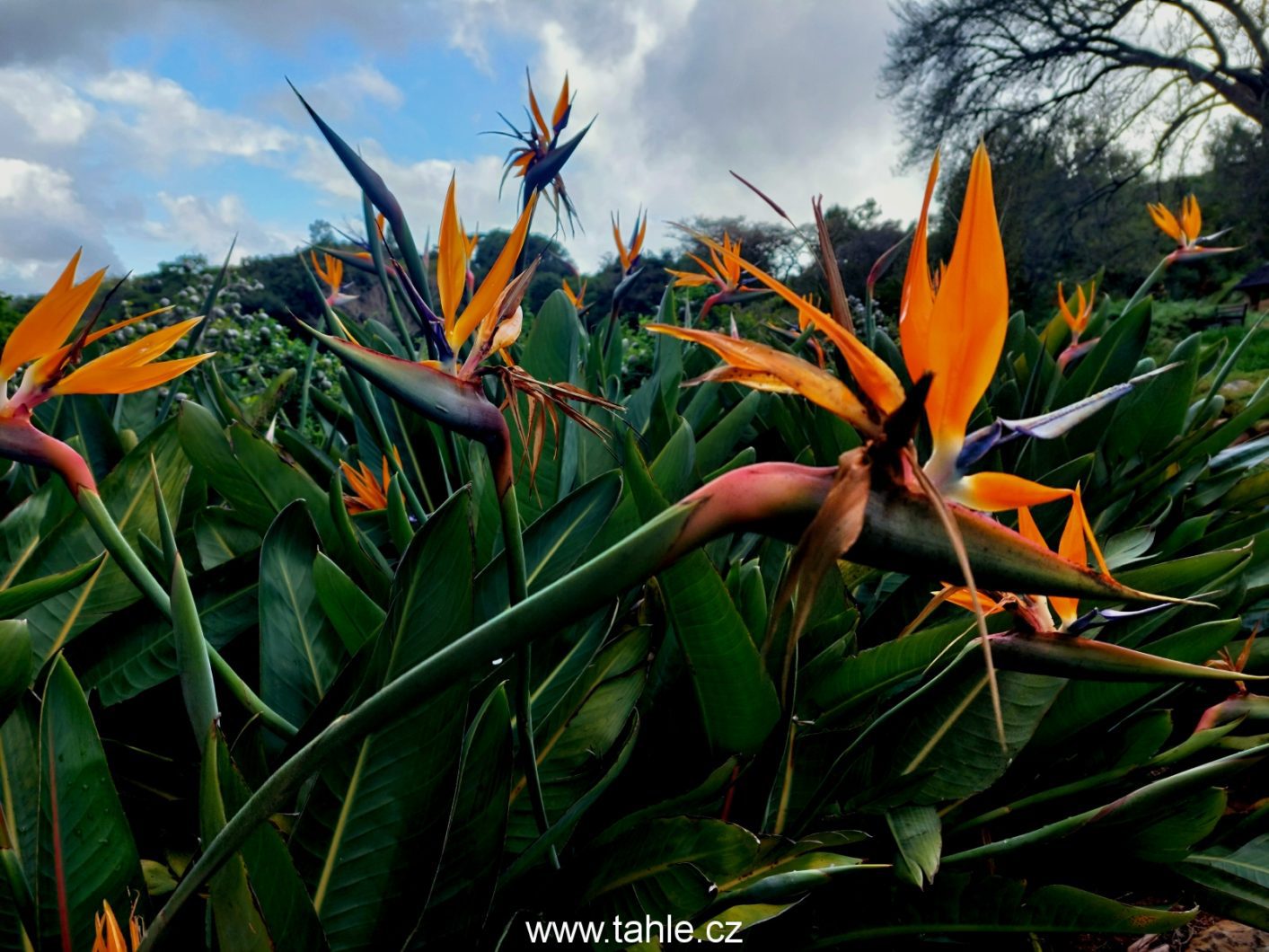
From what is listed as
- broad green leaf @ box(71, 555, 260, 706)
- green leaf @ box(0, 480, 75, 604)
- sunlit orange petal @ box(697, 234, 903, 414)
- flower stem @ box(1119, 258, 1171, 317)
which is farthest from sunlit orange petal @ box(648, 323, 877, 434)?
flower stem @ box(1119, 258, 1171, 317)

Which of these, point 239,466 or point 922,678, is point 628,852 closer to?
point 922,678

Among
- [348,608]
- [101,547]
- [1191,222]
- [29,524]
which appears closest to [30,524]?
[29,524]

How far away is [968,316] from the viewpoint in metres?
0.37

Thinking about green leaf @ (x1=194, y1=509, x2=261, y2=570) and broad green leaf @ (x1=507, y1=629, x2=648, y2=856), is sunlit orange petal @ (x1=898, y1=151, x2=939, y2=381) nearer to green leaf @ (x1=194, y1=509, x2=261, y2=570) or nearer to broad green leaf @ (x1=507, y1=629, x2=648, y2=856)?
broad green leaf @ (x1=507, y1=629, x2=648, y2=856)

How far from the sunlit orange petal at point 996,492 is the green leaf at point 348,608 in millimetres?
493

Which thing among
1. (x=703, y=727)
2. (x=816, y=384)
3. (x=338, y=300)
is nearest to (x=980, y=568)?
(x=816, y=384)

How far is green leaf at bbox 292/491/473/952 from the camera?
518 millimetres

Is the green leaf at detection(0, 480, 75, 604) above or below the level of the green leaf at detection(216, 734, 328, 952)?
above

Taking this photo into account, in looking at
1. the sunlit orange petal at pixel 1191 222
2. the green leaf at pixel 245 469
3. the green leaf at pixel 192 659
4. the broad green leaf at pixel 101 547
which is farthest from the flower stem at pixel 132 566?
the sunlit orange petal at pixel 1191 222

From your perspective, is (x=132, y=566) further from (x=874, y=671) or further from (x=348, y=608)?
(x=874, y=671)

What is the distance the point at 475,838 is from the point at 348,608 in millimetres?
240

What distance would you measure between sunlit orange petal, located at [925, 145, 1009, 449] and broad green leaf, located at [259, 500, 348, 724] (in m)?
0.56

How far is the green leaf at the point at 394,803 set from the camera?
1.70ft

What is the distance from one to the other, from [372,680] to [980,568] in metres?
0.39
